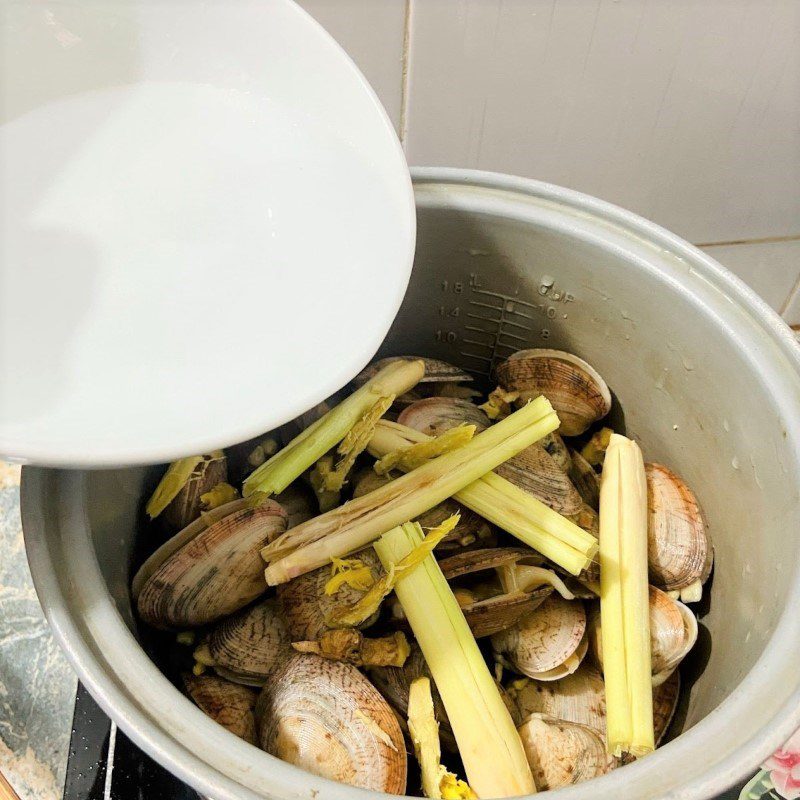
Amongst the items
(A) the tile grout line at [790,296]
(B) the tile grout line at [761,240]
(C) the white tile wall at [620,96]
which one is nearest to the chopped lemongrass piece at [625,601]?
(C) the white tile wall at [620,96]

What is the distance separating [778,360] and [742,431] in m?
0.08

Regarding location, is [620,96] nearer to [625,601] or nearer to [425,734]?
[625,601]

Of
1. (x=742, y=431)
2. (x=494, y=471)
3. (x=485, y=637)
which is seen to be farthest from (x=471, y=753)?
(x=742, y=431)

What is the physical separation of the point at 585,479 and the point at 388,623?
0.27m

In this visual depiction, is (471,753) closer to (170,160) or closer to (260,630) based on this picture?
(260,630)

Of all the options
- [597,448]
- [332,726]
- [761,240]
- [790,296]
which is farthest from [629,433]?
[790,296]

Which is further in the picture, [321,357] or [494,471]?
[494,471]

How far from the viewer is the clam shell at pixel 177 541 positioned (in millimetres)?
657

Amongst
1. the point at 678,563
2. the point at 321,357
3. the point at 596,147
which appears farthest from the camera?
the point at 596,147

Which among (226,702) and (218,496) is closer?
(226,702)

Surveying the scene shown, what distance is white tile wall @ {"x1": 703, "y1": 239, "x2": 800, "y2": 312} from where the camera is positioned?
1.22 meters

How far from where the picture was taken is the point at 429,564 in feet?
2.15

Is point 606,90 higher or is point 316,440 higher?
point 606,90

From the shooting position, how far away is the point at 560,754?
0.59 metres
